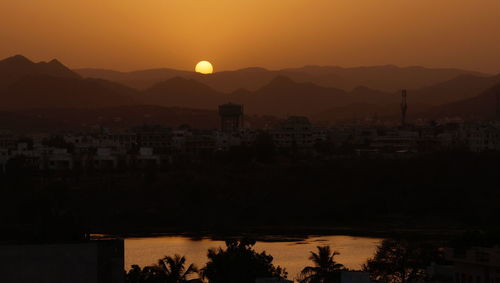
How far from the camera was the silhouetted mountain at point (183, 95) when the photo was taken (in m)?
146

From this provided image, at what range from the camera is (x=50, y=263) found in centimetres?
1034

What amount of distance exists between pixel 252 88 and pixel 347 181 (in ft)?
416

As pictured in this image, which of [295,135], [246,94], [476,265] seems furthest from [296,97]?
[476,265]

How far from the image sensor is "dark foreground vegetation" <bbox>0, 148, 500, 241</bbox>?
36.9m

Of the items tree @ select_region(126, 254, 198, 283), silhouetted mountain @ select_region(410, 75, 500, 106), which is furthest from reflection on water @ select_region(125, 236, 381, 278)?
silhouetted mountain @ select_region(410, 75, 500, 106)

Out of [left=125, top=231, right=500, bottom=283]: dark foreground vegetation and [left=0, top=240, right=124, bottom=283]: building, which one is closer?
[left=0, top=240, right=124, bottom=283]: building

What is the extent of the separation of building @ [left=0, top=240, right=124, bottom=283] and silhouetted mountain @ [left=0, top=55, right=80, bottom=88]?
398ft

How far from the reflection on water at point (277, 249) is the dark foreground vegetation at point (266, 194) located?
149 inches

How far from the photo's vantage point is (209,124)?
100 metres

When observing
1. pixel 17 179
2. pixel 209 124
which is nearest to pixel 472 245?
pixel 17 179

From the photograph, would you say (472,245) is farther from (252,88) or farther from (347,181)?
(252,88)

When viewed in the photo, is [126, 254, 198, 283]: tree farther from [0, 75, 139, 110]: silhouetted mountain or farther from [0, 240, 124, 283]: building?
[0, 75, 139, 110]: silhouetted mountain

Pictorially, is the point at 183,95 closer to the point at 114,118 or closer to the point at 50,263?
the point at 114,118

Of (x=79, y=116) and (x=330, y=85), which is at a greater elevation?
(x=330, y=85)
